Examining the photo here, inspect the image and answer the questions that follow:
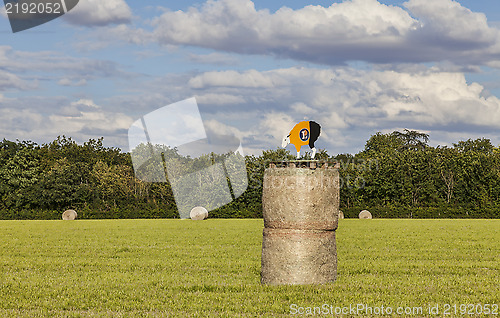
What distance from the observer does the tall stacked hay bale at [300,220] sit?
1401 centimetres

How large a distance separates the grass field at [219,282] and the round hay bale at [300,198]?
5.24 ft

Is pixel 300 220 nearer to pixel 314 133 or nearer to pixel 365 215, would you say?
pixel 314 133

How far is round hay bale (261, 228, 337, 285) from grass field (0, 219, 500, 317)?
1.27 ft

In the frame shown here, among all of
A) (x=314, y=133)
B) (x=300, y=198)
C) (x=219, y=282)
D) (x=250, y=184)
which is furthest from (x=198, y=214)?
(x=300, y=198)

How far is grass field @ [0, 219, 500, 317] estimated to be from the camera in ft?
40.0

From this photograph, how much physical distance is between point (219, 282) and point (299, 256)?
2.40 metres

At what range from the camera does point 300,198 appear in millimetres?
13969

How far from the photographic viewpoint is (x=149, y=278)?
52.5 ft

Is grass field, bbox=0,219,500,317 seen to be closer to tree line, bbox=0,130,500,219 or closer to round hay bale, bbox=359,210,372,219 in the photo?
round hay bale, bbox=359,210,372,219

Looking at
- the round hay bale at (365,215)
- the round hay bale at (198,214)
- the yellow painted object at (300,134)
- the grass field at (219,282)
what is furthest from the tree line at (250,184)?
the yellow painted object at (300,134)

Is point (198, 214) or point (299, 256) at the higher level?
point (299, 256)

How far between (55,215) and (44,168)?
60.7ft

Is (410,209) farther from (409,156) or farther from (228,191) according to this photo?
(228,191)

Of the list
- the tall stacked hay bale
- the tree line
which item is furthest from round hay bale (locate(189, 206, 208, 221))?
the tall stacked hay bale
